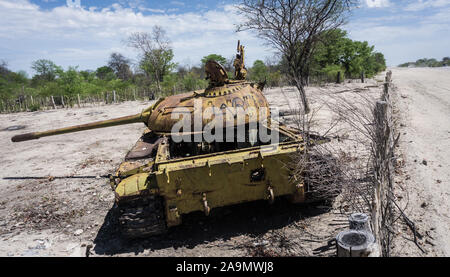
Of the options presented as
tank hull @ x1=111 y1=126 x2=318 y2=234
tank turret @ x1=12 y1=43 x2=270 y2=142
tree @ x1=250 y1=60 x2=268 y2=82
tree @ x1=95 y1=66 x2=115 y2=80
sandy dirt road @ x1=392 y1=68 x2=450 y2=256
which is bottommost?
sandy dirt road @ x1=392 y1=68 x2=450 y2=256

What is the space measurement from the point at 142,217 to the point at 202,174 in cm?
108

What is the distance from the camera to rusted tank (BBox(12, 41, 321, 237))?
4332 millimetres

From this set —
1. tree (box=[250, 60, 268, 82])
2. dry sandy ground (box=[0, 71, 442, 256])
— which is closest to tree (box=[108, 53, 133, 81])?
tree (box=[250, 60, 268, 82])

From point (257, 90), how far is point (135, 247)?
3.52 meters

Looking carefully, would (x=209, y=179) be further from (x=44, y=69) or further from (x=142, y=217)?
(x=44, y=69)

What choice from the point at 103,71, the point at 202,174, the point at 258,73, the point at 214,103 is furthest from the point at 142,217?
the point at 103,71

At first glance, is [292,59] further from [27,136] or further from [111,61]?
[111,61]

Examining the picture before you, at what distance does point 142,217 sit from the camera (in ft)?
14.5

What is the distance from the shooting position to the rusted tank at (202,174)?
433 centimetres

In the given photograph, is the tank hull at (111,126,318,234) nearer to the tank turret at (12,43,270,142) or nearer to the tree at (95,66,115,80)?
the tank turret at (12,43,270,142)

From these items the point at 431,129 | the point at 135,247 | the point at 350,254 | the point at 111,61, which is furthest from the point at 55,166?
the point at 111,61

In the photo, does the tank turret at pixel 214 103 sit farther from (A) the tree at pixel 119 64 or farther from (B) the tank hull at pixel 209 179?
(A) the tree at pixel 119 64

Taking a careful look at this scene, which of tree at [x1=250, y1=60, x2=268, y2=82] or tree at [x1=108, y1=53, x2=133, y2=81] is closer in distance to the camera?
tree at [x1=250, y1=60, x2=268, y2=82]

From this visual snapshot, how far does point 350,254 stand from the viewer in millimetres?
3016
